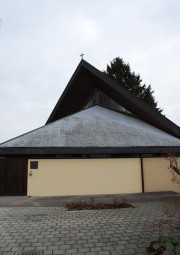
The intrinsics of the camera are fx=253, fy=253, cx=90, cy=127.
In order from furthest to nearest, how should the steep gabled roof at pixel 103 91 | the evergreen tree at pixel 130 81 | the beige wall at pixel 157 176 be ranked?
the evergreen tree at pixel 130 81 → the steep gabled roof at pixel 103 91 → the beige wall at pixel 157 176

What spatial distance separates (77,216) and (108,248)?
10.6 ft

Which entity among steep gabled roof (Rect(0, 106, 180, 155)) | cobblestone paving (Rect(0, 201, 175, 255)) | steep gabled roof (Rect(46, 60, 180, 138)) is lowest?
cobblestone paving (Rect(0, 201, 175, 255))

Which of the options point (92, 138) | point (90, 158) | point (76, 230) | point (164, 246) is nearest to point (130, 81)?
point (92, 138)

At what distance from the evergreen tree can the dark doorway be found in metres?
25.8

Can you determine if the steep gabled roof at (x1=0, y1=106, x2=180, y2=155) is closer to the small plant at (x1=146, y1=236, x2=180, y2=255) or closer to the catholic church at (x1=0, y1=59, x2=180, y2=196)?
the catholic church at (x1=0, y1=59, x2=180, y2=196)

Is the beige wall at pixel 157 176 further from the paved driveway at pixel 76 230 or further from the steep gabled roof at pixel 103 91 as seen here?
the paved driveway at pixel 76 230

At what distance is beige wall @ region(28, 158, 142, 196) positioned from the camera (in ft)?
44.1

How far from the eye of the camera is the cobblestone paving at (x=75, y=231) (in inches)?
215

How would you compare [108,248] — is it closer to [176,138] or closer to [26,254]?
[26,254]

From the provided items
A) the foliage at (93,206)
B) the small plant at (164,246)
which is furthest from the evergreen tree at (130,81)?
the small plant at (164,246)

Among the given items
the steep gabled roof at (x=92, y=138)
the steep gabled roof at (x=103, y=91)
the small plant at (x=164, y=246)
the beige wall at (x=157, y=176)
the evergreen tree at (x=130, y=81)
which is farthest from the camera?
the evergreen tree at (x=130, y=81)

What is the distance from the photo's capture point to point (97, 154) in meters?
14.1

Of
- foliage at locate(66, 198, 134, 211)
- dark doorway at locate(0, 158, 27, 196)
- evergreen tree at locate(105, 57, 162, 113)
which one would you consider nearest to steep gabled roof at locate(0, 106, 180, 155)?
dark doorway at locate(0, 158, 27, 196)

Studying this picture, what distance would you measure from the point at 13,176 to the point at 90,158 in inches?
166
